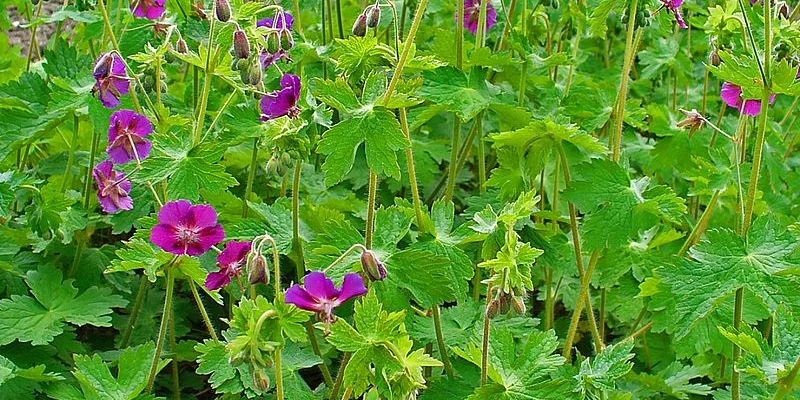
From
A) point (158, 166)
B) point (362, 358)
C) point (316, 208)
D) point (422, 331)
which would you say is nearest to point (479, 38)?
point (316, 208)

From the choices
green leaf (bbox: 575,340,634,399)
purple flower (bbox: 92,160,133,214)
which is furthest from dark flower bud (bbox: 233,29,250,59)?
green leaf (bbox: 575,340,634,399)

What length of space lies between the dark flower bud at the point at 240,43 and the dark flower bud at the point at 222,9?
0.06 metres

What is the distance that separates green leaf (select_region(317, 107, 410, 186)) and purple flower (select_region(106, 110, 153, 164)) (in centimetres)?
60

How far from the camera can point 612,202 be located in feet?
7.04

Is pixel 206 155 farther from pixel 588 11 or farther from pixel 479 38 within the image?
pixel 588 11

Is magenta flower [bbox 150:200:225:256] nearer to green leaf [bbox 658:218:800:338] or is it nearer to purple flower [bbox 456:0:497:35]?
green leaf [bbox 658:218:800:338]

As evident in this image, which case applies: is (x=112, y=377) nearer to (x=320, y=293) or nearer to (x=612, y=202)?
(x=320, y=293)

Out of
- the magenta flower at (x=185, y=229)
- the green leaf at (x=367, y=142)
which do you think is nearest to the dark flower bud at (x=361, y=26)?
the green leaf at (x=367, y=142)

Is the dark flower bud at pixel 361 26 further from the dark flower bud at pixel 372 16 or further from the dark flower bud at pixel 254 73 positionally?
the dark flower bud at pixel 254 73

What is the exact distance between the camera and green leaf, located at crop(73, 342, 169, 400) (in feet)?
6.26

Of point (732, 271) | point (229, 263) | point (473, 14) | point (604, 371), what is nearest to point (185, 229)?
point (229, 263)

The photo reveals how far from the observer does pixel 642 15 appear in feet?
7.43

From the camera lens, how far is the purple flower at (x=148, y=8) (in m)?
2.51

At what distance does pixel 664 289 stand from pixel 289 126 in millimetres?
951
